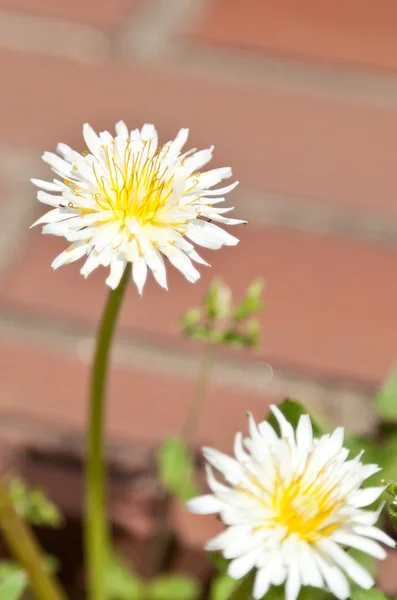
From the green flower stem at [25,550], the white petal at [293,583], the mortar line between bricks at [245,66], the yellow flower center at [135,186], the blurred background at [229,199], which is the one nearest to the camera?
the white petal at [293,583]

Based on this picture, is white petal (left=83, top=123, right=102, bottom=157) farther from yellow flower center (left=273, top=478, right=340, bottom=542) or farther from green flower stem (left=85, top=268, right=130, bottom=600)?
yellow flower center (left=273, top=478, right=340, bottom=542)

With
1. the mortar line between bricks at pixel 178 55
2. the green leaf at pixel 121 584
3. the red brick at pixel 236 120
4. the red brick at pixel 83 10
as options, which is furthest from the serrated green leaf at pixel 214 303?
the red brick at pixel 83 10

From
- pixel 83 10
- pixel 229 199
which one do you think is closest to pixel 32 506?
pixel 229 199

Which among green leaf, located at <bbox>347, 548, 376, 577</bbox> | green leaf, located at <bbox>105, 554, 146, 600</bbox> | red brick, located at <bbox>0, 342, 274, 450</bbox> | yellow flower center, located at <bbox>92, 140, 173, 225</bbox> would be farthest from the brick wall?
yellow flower center, located at <bbox>92, 140, 173, 225</bbox>

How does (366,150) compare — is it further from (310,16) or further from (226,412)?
(226,412)

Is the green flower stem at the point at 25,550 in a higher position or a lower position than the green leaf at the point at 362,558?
lower

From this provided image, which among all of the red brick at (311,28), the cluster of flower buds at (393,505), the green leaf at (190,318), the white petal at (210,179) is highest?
the red brick at (311,28)

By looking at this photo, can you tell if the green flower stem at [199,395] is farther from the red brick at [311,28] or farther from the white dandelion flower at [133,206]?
the red brick at [311,28]
